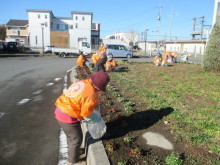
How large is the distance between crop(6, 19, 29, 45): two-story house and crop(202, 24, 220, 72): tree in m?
54.7

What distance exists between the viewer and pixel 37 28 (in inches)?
2042

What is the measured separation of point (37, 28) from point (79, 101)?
54.5m

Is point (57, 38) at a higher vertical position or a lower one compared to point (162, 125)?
higher

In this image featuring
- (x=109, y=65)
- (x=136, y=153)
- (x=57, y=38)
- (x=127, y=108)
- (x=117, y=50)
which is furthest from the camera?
(x=57, y=38)

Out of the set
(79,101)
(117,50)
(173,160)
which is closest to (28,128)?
(79,101)

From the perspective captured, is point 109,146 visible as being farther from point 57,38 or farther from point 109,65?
point 57,38

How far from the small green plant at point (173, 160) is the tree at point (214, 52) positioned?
8622mm

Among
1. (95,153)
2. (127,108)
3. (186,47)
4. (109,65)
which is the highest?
(186,47)

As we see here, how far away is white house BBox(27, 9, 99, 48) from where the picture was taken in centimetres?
4981

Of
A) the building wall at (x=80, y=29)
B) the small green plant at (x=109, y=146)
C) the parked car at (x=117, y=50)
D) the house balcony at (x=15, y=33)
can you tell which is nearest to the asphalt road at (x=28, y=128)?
the small green plant at (x=109, y=146)

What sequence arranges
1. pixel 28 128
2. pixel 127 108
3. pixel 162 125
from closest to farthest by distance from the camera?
pixel 162 125
pixel 28 128
pixel 127 108

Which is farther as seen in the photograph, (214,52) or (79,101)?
(214,52)

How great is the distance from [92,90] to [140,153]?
1180 mm

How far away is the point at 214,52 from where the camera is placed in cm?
998
